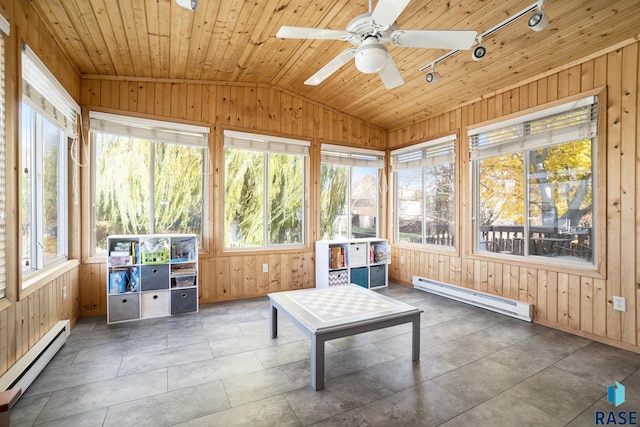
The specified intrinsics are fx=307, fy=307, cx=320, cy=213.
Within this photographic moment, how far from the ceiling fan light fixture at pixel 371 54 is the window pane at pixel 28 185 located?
8.61ft

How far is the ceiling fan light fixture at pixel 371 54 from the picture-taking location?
200 cm

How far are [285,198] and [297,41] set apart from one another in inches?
84.5

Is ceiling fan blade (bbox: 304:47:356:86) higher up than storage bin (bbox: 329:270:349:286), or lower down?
higher up

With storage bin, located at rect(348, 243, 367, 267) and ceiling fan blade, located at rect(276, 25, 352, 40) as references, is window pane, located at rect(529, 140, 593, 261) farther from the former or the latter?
ceiling fan blade, located at rect(276, 25, 352, 40)

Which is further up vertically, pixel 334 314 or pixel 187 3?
pixel 187 3

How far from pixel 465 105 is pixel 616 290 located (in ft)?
8.70

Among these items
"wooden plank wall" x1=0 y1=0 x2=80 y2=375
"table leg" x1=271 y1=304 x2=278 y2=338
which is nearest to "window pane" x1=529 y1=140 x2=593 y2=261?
"table leg" x1=271 y1=304 x2=278 y2=338

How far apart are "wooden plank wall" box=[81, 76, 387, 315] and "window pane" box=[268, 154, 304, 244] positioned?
0.18m

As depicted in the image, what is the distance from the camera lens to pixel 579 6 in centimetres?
Answer: 238

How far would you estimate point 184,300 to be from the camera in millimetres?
3609

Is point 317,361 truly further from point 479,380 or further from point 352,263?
point 352,263

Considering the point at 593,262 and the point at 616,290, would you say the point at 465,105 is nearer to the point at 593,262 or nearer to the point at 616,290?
the point at 593,262

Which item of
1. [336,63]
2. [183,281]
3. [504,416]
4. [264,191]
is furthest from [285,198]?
[504,416]

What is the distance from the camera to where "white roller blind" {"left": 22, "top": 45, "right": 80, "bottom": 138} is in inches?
90.6
